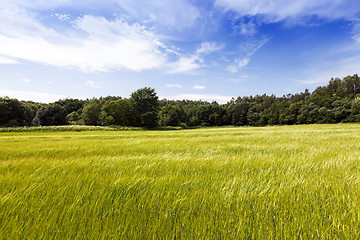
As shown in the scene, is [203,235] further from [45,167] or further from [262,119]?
[262,119]

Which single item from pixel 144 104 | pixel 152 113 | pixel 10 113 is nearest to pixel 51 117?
pixel 10 113

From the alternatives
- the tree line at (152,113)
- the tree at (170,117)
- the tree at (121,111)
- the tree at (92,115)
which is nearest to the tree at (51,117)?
the tree line at (152,113)

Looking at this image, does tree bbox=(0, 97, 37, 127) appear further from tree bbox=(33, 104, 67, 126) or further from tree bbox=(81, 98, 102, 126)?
tree bbox=(81, 98, 102, 126)

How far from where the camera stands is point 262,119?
90.7 m

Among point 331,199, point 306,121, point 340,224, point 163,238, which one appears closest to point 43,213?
point 163,238

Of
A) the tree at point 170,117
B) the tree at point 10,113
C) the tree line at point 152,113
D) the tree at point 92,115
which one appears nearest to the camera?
the tree at point 10,113

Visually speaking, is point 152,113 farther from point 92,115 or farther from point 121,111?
point 92,115

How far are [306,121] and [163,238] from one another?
97478 millimetres

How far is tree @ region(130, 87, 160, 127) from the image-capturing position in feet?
176

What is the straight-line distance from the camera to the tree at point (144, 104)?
5376 centimetres

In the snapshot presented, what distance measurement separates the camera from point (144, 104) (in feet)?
180

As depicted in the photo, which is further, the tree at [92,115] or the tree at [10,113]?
the tree at [92,115]

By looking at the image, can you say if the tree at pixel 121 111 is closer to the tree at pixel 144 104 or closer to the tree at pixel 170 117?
the tree at pixel 144 104

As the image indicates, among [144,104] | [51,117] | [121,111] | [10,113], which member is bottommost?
[51,117]
